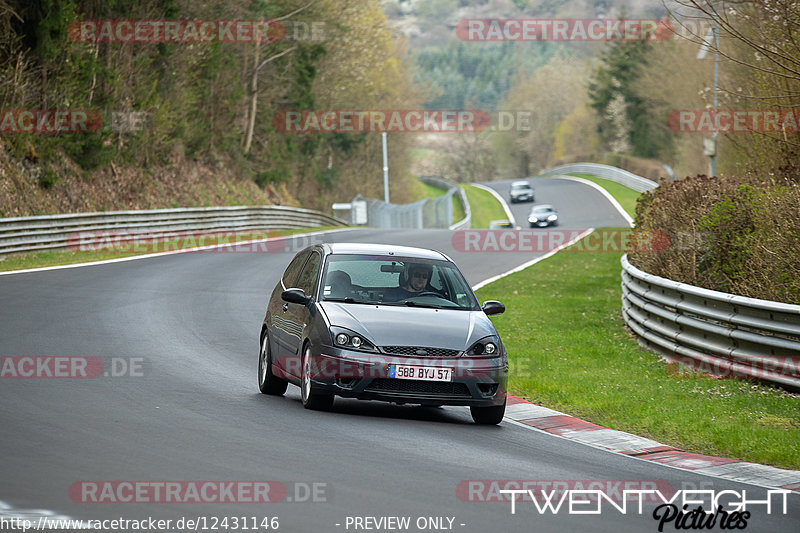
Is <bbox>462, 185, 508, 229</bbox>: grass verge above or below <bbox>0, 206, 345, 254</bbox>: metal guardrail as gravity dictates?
below

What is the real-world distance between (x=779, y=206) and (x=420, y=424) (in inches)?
228

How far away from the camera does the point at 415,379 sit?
9992mm

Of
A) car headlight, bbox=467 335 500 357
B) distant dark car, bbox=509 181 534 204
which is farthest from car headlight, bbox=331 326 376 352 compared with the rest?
distant dark car, bbox=509 181 534 204

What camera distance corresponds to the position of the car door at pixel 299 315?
1081cm

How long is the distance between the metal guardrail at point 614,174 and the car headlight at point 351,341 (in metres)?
68.3

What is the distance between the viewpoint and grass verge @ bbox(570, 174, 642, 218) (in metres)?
73.9

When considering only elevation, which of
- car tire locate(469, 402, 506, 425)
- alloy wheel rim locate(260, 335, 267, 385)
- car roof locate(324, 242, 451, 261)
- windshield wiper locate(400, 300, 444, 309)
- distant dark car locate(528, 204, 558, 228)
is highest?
car roof locate(324, 242, 451, 261)

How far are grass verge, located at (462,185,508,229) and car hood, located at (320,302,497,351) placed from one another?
6588 cm

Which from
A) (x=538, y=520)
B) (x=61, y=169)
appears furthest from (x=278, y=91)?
(x=538, y=520)

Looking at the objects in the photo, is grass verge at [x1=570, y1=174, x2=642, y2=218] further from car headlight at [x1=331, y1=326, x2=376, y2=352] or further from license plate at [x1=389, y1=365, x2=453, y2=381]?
car headlight at [x1=331, y1=326, x2=376, y2=352]

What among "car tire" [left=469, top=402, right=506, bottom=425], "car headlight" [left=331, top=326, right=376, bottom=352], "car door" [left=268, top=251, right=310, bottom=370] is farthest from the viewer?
"car door" [left=268, top=251, right=310, bottom=370]

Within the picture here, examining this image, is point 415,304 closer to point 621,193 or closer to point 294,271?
point 294,271

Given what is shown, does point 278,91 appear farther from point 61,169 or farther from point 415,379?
point 415,379

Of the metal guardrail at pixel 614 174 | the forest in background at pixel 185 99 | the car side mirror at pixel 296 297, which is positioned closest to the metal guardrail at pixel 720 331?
the car side mirror at pixel 296 297
